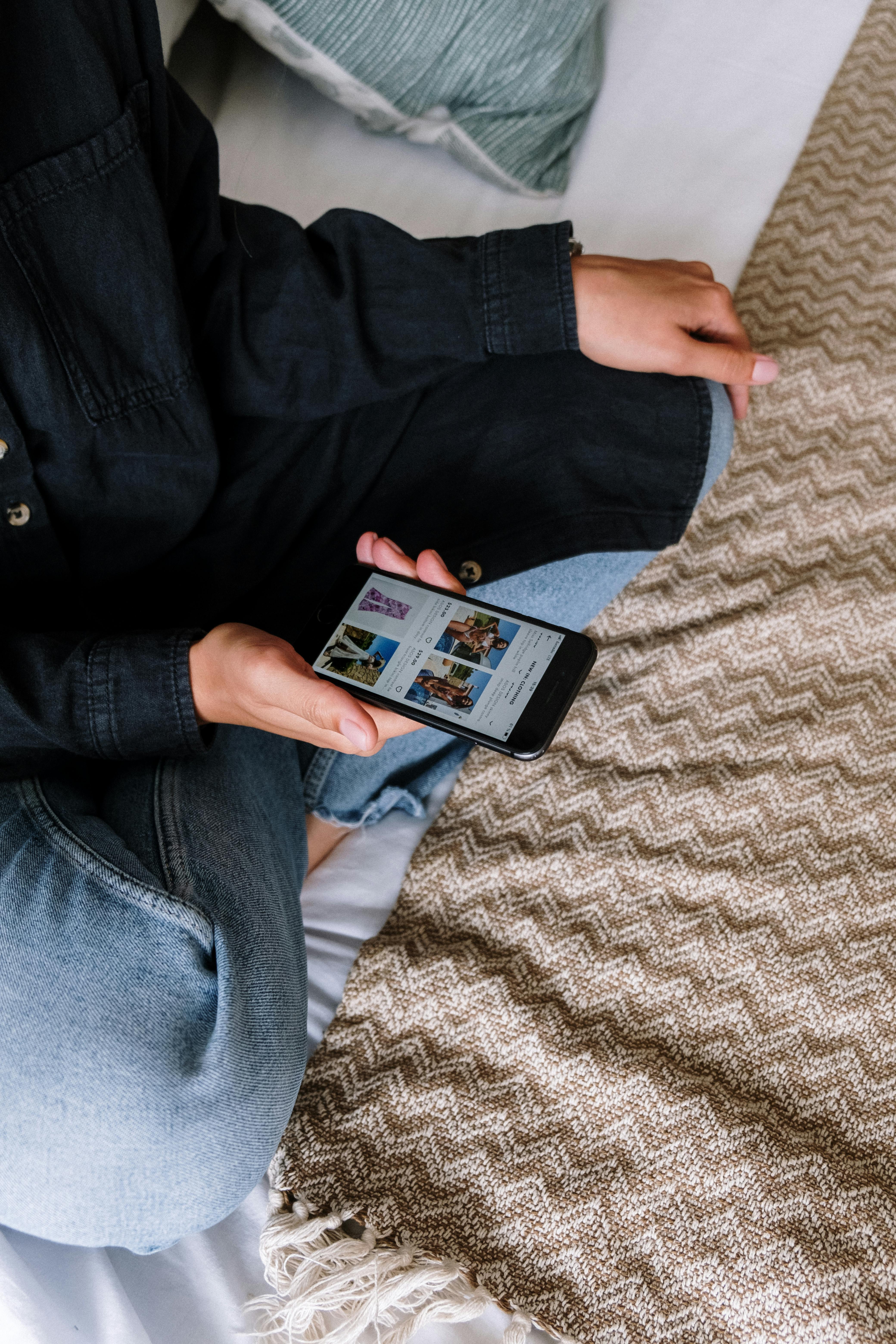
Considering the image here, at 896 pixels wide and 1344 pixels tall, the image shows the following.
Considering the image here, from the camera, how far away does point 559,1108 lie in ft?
2.15

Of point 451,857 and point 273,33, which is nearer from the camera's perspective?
point 451,857

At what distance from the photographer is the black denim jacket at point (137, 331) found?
61 cm

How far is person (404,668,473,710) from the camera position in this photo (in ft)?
1.99

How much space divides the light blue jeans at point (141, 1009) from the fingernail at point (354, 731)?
0.49 ft

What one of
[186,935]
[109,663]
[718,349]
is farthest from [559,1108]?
[718,349]

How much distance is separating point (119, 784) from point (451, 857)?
0.89 ft

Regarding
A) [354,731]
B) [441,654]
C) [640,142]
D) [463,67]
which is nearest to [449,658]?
[441,654]

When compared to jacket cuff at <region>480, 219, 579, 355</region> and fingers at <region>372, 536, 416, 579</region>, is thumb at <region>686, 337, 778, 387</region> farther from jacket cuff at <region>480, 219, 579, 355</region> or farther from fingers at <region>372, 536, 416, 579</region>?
fingers at <region>372, 536, 416, 579</region>

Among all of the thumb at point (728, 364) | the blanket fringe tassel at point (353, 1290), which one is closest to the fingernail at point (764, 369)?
the thumb at point (728, 364)

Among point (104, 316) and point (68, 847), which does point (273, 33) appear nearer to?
point (104, 316)

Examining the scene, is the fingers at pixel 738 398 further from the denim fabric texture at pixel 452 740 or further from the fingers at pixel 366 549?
the fingers at pixel 366 549

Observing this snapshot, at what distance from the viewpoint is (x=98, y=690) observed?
61 centimetres

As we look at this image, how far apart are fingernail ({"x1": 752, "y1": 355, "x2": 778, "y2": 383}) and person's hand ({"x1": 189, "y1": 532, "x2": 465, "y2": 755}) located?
307 mm

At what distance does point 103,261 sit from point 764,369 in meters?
0.50
